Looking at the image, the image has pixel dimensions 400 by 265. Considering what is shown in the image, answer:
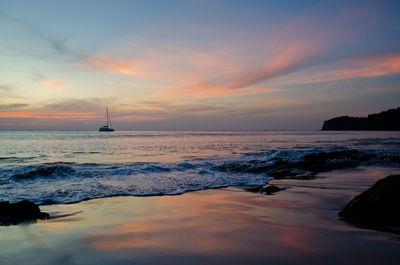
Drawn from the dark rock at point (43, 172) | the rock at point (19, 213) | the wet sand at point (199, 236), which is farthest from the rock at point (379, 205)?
the dark rock at point (43, 172)

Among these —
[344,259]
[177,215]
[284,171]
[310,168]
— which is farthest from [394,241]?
[310,168]

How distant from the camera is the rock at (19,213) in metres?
4.69

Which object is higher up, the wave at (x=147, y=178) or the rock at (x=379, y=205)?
the rock at (x=379, y=205)

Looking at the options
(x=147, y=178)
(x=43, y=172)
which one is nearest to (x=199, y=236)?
(x=147, y=178)

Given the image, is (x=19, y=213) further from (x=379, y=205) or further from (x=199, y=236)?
(x=379, y=205)

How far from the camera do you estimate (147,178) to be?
10.2 meters

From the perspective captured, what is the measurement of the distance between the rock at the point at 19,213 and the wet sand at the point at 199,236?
0.35m

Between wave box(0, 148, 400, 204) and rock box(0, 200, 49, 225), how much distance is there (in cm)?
160

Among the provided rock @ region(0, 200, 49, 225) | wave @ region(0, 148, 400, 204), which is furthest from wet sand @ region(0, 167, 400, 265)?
wave @ region(0, 148, 400, 204)

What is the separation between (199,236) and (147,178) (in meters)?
6.91

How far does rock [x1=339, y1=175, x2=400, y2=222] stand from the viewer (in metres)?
4.32

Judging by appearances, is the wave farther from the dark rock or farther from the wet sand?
the wet sand

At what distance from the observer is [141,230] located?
13.1ft

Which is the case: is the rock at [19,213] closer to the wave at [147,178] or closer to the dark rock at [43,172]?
the wave at [147,178]
